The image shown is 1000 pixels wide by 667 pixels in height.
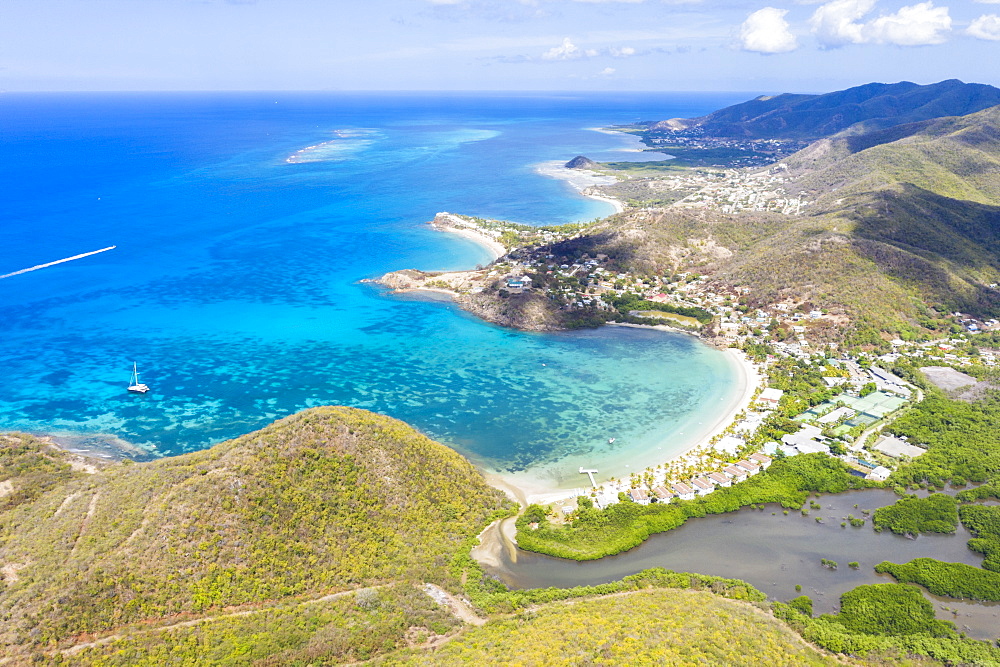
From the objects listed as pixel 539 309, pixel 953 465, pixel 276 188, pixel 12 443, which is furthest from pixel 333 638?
pixel 276 188

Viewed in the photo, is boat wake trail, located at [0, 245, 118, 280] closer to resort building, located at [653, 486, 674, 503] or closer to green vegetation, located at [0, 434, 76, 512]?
green vegetation, located at [0, 434, 76, 512]

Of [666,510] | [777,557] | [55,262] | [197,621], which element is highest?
[55,262]

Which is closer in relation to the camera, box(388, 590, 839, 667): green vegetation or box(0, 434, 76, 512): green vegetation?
box(388, 590, 839, 667): green vegetation

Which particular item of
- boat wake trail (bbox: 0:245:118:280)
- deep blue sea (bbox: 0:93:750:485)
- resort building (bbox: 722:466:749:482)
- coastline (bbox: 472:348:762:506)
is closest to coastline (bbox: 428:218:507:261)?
deep blue sea (bbox: 0:93:750:485)

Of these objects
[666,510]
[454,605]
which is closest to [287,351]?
[454,605]

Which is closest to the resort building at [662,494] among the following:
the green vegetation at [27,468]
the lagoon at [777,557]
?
the lagoon at [777,557]

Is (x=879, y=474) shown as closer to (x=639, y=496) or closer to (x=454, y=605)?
(x=639, y=496)
